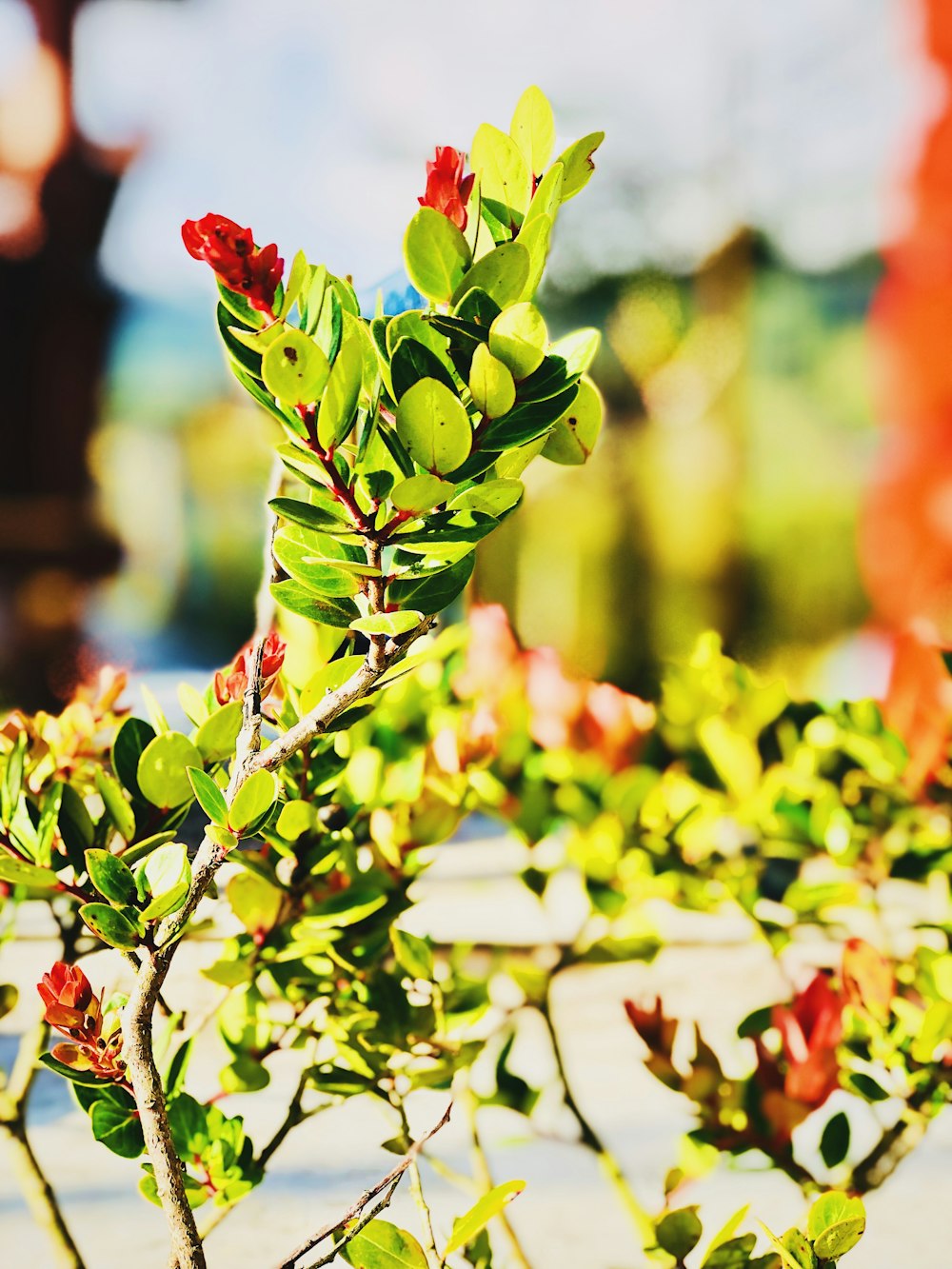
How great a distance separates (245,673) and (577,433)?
0.19m

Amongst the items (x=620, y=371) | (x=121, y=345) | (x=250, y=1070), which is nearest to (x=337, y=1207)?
(x=250, y=1070)

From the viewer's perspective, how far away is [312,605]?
1.25 ft

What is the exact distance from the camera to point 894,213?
113 inches

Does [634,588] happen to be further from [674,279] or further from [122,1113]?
[122,1113]

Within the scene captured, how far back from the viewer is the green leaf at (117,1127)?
0.46 metres

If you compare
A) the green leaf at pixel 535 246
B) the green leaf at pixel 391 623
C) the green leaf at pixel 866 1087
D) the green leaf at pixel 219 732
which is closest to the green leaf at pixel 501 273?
the green leaf at pixel 535 246

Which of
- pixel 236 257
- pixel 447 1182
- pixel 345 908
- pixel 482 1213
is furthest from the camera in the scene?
pixel 447 1182

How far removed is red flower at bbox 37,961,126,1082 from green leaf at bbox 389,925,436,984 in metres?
0.18

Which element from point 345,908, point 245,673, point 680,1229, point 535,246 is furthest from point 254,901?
point 535,246

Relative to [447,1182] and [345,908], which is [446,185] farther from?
[447,1182]

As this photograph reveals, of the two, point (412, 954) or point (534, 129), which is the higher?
point (534, 129)

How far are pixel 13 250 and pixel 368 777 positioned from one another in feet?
8.89

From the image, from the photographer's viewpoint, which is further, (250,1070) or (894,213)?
(894,213)

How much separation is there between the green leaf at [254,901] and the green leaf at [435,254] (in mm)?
341
